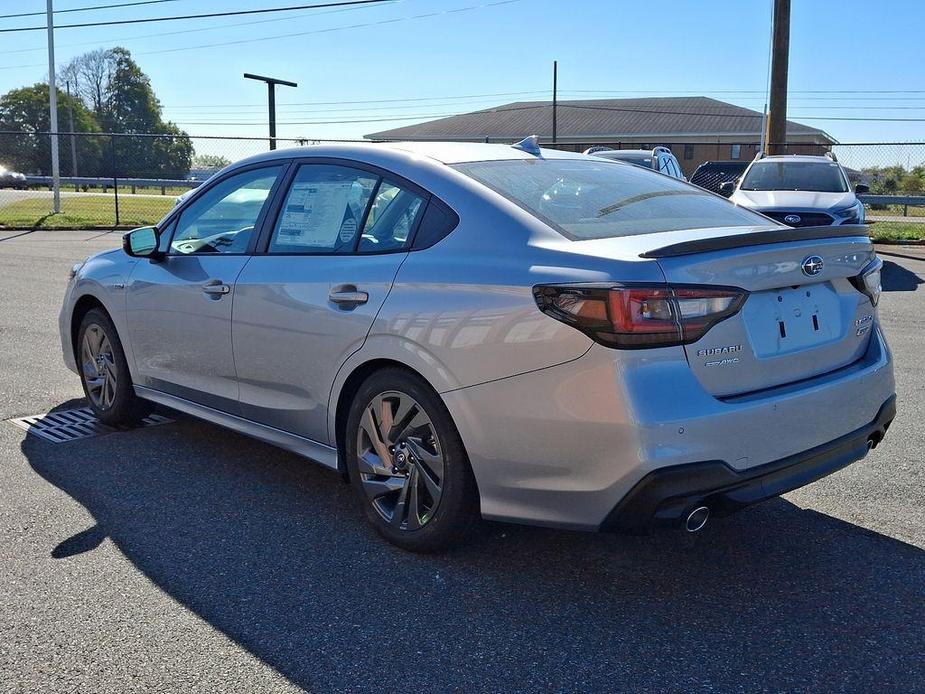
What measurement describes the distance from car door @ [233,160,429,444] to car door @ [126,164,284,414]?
0.48 ft

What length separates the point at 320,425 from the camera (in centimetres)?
400

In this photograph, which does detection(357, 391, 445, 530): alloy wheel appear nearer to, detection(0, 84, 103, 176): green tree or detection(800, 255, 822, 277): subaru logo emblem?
detection(800, 255, 822, 277): subaru logo emblem

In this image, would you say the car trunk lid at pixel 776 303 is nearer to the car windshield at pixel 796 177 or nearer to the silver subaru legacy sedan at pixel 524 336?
the silver subaru legacy sedan at pixel 524 336

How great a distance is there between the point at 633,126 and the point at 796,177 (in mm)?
38957

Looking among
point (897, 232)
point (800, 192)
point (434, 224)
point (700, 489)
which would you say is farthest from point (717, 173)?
point (700, 489)

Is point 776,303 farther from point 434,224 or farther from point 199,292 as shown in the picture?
point 199,292


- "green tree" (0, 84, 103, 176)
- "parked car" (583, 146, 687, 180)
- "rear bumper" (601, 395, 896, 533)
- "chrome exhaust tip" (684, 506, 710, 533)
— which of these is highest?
"green tree" (0, 84, 103, 176)

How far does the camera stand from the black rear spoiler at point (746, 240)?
10.0 feet

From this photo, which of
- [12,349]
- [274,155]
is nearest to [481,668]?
[274,155]

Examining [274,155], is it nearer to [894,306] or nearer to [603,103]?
[894,306]

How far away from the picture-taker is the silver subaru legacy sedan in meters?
2.99

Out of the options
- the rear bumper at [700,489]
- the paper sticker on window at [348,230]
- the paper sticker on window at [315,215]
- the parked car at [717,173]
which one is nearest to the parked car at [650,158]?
the parked car at [717,173]

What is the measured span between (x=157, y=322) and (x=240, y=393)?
31.1 inches

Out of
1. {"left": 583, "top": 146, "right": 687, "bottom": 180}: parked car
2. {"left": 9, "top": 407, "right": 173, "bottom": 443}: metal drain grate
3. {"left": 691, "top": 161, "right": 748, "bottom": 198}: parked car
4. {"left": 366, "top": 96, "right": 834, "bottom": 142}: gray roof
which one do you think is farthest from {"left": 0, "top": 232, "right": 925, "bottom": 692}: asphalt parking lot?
{"left": 366, "top": 96, "right": 834, "bottom": 142}: gray roof
